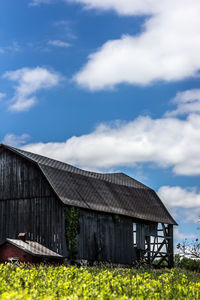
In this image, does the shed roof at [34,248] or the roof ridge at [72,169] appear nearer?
the shed roof at [34,248]

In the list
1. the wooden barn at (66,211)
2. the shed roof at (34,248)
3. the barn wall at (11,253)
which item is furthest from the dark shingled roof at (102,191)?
the barn wall at (11,253)

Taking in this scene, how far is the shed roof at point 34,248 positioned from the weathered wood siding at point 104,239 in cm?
208

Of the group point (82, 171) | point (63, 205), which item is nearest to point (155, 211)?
point (82, 171)

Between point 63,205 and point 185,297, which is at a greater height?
point 63,205

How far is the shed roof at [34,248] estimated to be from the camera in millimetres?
26359

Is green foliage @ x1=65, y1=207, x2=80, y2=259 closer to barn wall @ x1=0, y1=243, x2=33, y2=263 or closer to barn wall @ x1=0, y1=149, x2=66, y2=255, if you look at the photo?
barn wall @ x1=0, y1=149, x2=66, y2=255

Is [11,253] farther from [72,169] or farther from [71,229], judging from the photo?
[72,169]

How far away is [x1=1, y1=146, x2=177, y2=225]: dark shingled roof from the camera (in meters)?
30.0

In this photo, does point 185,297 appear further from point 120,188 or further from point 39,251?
point 120,188

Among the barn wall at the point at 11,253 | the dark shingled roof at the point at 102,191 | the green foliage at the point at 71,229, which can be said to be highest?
the dark shingled roof at the point at 102,191

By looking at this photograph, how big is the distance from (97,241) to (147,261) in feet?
24.8

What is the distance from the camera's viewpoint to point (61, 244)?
92.3 ft

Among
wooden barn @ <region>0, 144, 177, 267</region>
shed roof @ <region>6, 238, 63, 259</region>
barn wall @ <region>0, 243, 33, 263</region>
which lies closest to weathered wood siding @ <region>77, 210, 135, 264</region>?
wooden barn @ <region>0, 144, 177, 267</region>

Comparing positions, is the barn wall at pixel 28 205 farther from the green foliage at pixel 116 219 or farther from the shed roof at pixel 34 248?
the green foliage at pixel 116 219
